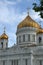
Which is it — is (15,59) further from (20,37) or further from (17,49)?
(20,37)

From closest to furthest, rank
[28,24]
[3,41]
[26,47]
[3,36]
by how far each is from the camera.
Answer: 1. [26,47]
2. [28,24]
3. [3,41]
4. [3,36]

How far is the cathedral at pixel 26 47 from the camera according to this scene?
127 ft

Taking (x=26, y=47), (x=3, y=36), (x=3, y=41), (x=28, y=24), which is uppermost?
(x=28, y=24)

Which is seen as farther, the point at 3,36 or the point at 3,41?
the point at 3,36

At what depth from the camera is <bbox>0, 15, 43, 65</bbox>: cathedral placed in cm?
3884

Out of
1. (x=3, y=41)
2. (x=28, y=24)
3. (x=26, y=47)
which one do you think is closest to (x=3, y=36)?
(x=3, y=41)

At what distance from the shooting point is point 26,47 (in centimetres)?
3981

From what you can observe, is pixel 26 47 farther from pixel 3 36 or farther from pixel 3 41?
pixel 3 36

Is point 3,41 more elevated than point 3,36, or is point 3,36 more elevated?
point 3,36

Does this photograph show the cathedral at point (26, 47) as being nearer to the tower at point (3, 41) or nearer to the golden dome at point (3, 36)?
the tower at point (3, 41)

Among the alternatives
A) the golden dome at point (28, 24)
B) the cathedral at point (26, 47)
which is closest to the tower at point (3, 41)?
the cathedral at point (26, 47)

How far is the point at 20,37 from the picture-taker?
4200 centimetres

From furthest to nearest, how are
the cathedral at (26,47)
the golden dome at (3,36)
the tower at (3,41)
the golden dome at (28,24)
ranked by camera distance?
1. the golden dome at (3,36)
2. the tower at (3,41)
3. the golden dome at (28,24)
4. the cathedral at (26,47)

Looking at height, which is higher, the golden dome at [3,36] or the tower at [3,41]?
the golden dome at [3,36]
